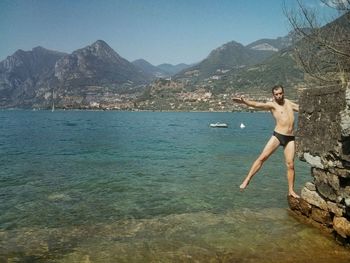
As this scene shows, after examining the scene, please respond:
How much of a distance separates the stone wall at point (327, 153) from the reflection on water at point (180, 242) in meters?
0.49

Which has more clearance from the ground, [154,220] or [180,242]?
[180,242]

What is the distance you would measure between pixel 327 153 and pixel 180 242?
3.60 m

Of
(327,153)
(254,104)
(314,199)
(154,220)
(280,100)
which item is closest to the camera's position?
(327,153)

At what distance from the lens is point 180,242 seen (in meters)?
7.80

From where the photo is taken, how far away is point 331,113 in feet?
23.5

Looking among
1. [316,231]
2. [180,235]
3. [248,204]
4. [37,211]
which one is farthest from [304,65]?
[37,211]

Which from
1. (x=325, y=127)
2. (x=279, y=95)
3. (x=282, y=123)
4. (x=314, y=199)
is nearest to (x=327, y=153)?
(x=325, y=127)

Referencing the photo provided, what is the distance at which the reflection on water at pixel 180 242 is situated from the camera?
698 cm

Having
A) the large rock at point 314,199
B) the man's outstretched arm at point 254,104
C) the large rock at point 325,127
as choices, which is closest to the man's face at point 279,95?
the man's outstretched arm at point 254,104

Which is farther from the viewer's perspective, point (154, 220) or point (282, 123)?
point (154, 220)

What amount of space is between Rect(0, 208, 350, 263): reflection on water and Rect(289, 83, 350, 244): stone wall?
49cm

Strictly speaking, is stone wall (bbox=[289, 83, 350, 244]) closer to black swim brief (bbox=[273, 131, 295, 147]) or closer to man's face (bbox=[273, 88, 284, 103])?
black swim brief (bbox=[273, 131, 295, 147])

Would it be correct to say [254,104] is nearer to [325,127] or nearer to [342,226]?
[325,127]

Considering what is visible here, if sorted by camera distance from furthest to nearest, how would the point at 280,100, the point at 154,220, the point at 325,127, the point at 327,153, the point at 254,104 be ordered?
the point at 154,220, the point at 280,100, the point at 254,104, the point at 325,127, the point at 327,153
